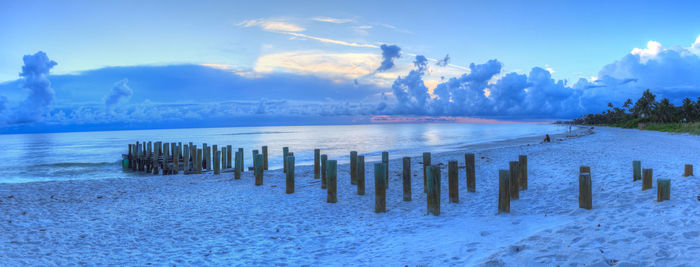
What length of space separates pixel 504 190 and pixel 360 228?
3.09m

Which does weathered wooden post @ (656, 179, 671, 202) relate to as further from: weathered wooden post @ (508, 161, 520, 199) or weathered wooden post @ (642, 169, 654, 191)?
weathered wooden post @ (508, 161, 520, 199)

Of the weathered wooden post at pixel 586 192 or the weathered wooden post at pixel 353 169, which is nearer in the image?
the weathered wooden post at pixel 586 192

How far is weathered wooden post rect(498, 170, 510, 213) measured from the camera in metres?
7.46

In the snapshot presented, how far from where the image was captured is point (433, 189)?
25.6 feet

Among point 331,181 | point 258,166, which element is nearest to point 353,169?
point 331,181

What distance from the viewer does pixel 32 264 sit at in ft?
19.3

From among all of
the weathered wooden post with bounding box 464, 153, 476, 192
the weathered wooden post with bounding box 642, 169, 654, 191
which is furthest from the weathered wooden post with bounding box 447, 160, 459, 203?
the weathered wooden post with bounding box 642, 169, 654, 191

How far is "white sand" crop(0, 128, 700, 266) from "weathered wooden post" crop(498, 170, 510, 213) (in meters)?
0.24

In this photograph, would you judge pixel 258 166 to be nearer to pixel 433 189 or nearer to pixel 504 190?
pixel 433 189

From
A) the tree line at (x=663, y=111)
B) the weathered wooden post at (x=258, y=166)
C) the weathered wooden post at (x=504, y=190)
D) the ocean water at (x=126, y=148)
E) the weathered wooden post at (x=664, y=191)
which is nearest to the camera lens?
the weathered wooden post at (x=664, y=191)

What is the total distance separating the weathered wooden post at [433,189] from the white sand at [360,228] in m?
0.32

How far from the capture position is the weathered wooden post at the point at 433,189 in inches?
302

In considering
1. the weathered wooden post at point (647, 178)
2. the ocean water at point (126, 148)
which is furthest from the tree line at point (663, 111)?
the weathered wooden post at point (647, 178)

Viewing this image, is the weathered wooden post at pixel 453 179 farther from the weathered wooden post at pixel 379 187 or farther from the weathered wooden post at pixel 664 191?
the weathered wooden post at pixel 664 191
